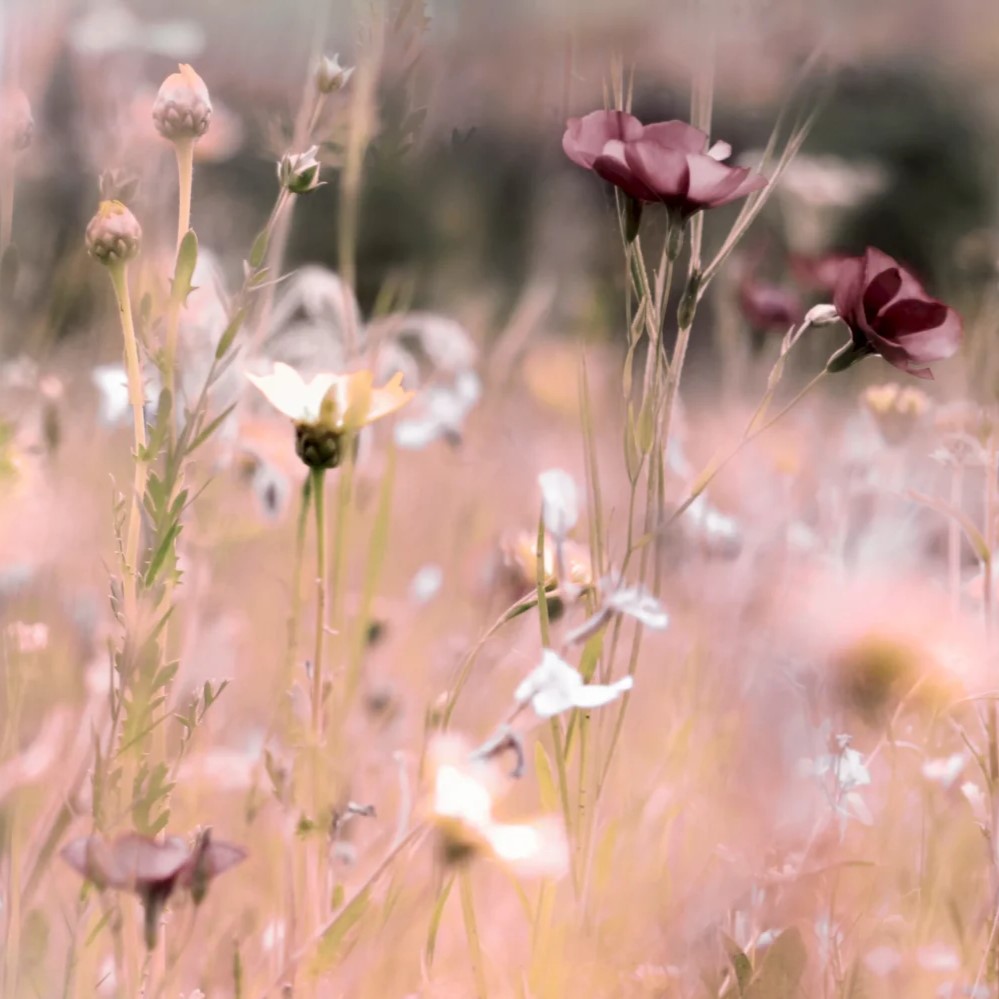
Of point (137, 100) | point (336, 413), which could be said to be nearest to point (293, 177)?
point (336, 413)

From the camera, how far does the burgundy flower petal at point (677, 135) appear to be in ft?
0.98

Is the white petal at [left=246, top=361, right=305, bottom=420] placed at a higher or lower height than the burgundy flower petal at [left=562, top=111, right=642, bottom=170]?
lower

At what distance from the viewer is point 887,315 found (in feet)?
0.95

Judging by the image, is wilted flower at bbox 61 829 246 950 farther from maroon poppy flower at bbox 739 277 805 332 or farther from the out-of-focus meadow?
maroon poppy flower at bbox 739 277 805 332

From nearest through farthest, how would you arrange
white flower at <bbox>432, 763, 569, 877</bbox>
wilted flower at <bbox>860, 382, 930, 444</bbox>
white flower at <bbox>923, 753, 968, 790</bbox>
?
white flower at <bbox>432, 763, 569, 877</bbox>, white flower at <bbox>923, 753, 968, 790</bbox>, wilted flower at <bbox>860, 382, 930, 444</bbox>

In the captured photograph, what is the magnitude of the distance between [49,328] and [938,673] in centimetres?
40

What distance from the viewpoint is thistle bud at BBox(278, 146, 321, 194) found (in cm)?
26

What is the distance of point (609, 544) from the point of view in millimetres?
330

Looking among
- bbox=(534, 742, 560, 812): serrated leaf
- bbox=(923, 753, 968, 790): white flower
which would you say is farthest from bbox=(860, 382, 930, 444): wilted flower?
bbox=(534, 742, 560, 812): serrated leaf

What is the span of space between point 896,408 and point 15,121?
0.39 meters

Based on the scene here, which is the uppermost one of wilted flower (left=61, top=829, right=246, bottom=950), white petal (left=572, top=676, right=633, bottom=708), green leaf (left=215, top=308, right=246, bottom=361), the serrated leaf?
green leaf (left=215, top=308, right=246, bottom=361)

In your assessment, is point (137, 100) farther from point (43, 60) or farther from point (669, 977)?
point (669, 977)

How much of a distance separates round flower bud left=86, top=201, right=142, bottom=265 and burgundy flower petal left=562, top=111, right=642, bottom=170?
128mm

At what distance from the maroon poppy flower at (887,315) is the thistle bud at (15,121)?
0.28 m
